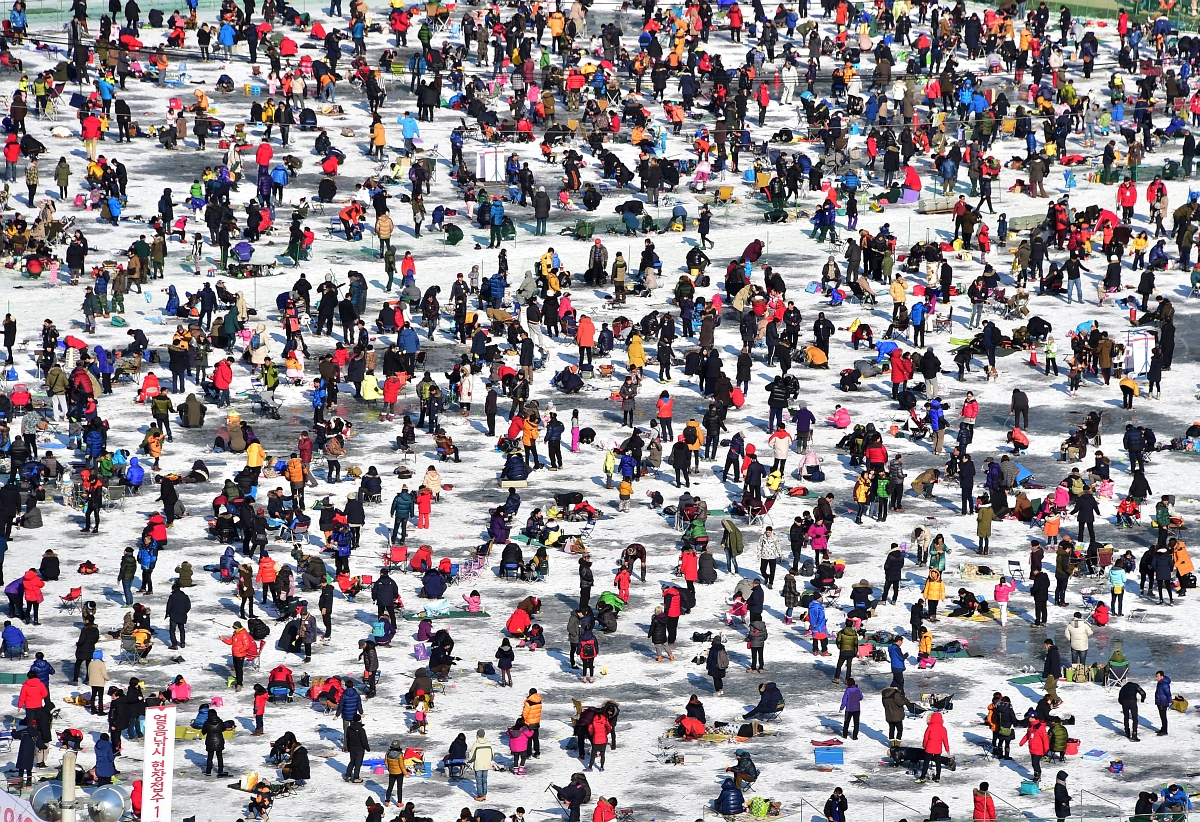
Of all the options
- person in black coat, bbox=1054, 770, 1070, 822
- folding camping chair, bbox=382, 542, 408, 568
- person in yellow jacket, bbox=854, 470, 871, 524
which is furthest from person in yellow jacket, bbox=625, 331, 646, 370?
person in black coat, bbox=1054, 770, 1070, 822

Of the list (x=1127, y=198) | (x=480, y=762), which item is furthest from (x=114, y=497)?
(x=1127, y=198)

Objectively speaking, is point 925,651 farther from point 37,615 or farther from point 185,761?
point 37,615

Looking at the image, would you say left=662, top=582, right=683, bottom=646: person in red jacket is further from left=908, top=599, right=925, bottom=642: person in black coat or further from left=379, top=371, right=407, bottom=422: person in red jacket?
left=379, top=371, right=407, bottom=422: person in red jacket

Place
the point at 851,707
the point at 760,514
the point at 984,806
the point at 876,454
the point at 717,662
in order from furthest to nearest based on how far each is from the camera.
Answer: the point at 876,454
the point at 760,514
the point at 717,662
the point at 851,707
the point at 984,806

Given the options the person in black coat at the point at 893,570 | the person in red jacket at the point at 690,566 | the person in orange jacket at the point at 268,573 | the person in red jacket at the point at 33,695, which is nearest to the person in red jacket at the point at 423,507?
the person in orange jacket at the point at 268,573

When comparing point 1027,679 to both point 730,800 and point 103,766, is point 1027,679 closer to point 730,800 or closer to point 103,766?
point 730,800

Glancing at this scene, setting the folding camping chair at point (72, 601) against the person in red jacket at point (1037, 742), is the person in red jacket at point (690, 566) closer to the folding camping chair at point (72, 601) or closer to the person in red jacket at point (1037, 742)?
A: the person in red jacket at point (1037, 742)
